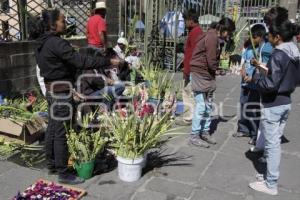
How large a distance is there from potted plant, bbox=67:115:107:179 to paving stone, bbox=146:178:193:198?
68cm

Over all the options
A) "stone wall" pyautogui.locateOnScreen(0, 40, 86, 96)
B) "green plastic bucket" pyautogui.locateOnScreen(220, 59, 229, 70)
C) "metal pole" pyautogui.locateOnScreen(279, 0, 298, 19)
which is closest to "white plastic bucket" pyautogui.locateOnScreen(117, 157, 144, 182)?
"stone wall" pyautogui.locateOnScreen(0, 40, 86, 96)

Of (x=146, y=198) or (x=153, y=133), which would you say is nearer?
(x=146, y=198)

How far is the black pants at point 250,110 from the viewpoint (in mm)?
5095

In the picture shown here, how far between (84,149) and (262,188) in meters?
1.95

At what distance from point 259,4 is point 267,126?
999cm

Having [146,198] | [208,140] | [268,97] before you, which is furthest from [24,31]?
[268,97]

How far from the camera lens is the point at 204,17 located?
11.7m

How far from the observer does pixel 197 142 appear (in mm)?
5082

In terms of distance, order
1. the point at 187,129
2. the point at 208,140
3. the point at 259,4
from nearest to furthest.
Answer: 1. the point at 208,140
2. the point at 187,129
3. the point at 259,4

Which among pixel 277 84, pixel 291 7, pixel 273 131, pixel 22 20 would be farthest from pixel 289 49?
pixel 291 7

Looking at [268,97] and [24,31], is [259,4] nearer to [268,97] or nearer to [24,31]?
[24,31]

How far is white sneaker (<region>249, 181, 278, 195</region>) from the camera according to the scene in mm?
3818

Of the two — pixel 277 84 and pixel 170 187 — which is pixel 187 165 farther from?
pixel 277 84

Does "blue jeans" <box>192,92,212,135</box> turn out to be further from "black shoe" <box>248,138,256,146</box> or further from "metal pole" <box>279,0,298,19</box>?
"metal pole" <box>279,0,298,19</box>
